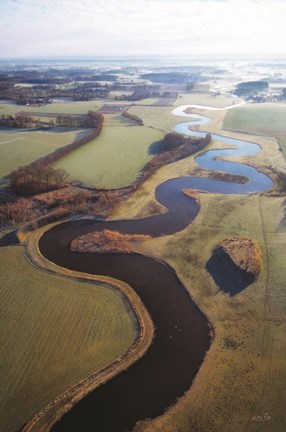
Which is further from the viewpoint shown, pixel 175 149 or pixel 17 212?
pixel 175 149

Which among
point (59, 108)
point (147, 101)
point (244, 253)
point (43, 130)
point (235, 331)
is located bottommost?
point (235, 331)

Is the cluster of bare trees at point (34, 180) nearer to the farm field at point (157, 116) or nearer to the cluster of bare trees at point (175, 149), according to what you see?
the cluster of bare trees at point (175, 149)

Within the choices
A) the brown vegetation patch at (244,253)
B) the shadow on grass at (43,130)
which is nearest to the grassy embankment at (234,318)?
the brown vegetation patch at (244,253)

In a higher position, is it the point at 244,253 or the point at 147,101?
the point at 147,101

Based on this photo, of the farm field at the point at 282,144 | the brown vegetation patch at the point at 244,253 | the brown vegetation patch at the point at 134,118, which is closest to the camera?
the brown vegetation patch at the point at 244,253

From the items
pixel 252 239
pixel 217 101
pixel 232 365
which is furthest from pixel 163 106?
pixel 232 365

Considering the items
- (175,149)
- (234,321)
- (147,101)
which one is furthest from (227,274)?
(147,101)

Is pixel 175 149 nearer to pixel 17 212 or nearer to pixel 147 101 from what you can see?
pixel 17 212
